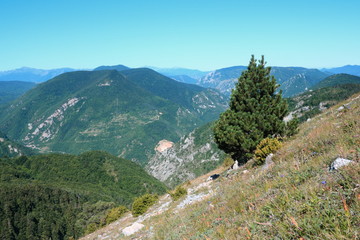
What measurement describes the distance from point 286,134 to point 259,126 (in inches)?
105

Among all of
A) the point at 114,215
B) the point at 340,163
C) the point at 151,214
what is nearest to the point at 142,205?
the point at 151,214

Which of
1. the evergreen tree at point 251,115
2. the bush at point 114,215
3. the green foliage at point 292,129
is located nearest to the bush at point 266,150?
the evergreen tree at point 251,115

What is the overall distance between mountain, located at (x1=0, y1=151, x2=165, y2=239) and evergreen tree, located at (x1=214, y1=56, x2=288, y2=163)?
6394 cm

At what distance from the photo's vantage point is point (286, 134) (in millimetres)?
20297

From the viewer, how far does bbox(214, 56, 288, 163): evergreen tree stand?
20047mm

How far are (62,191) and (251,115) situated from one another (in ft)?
441

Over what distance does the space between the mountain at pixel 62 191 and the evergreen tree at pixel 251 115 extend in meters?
63.9

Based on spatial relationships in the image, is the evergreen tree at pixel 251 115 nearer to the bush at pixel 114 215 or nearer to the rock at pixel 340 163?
the rock at pixel 340 163

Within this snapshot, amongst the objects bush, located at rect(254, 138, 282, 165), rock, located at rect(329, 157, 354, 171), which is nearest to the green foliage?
bush, located at rect(254, 138, 282, 165)

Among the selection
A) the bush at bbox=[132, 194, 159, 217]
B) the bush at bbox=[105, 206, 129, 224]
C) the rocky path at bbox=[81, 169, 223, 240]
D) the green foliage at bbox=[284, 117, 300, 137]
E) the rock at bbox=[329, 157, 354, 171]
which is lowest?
the bush at bbox=[105, 206, 129, 224]

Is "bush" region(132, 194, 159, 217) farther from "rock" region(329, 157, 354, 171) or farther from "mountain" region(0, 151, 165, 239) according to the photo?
"mountain" region(0, 151, 165, 239)

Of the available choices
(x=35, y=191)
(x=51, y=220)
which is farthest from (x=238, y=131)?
(x=35, y=191)

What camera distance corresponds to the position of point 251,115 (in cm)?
2002

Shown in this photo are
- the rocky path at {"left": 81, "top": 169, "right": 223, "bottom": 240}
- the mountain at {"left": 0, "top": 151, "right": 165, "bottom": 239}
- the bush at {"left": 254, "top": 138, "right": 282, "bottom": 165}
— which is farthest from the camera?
the mountain at {"left": 0, "top": 151, "right": 165, "bottom": 239}
